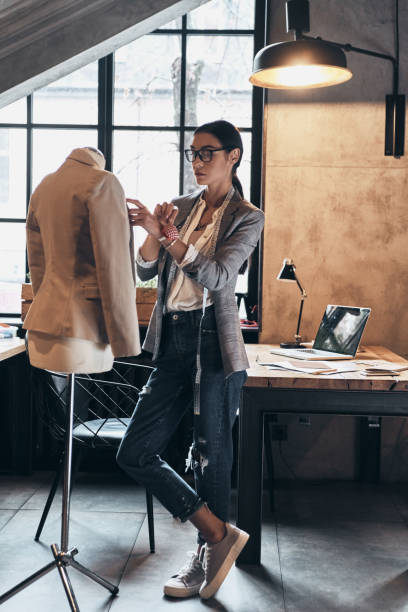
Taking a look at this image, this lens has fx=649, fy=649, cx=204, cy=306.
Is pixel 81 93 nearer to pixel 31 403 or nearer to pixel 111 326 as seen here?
pixel 31 403

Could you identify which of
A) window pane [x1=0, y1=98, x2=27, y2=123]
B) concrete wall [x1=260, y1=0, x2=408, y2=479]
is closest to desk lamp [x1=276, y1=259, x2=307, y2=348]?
concrete wall [x1=260, y1=0, x2=408, y2=479]

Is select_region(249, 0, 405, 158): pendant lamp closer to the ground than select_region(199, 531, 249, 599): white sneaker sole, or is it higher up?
higher up

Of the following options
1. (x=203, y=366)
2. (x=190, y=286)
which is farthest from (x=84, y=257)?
(x=203, y=366)

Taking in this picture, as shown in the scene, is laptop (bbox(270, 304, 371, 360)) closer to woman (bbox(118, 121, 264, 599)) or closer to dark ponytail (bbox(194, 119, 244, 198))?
woman (bbox(118, 121, 264, 599))

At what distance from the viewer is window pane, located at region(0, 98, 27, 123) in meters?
4.15

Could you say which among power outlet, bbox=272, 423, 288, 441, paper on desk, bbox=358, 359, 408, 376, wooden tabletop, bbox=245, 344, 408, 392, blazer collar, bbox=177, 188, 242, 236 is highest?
blazer collar, bbox=177, 188, 242, 236

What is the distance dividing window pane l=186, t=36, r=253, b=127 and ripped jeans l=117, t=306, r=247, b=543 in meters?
2.09

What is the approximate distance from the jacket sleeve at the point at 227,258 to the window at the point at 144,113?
1657mm

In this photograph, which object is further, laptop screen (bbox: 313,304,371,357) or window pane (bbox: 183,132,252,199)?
window pane (bbox: 183,132,252,199)

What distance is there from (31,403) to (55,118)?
1801 mm

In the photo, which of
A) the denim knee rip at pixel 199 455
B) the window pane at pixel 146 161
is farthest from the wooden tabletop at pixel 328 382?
the window pane at pixel 146 161

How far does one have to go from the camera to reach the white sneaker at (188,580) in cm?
246

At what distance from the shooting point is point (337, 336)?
11.2 ft

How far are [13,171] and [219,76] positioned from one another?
144 centimetres
